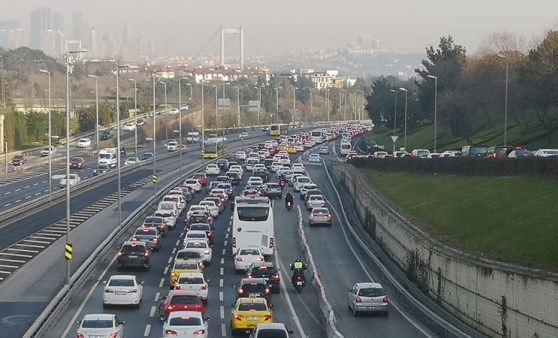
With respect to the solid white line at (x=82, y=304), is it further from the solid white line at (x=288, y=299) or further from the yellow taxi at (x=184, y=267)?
the solid white line at (x=288, y=299)

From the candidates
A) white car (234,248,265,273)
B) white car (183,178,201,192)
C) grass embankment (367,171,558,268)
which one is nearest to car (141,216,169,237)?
white car (234,248,265,273)

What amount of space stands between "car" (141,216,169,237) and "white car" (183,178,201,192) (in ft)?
76.4

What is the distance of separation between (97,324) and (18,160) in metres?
86.0

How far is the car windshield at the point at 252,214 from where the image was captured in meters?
53.8

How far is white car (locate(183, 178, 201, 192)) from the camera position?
289 ft

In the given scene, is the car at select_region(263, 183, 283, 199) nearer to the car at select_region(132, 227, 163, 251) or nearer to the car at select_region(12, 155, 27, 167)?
the car at select_region(132, 227, 163, 251)

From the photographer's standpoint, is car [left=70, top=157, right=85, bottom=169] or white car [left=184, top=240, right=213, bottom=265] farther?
car [left=70, top=157, right=85, bottom=169]

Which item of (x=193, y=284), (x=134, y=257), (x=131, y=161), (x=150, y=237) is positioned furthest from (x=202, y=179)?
(x=193, y=284)

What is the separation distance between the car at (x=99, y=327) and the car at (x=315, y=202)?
45467mm

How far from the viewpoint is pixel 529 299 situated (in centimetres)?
3117

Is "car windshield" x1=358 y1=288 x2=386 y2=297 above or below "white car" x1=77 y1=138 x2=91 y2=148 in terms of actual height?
below

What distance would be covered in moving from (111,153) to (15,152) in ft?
58.5

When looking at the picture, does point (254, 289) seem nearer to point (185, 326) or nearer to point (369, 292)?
point (369, 292)

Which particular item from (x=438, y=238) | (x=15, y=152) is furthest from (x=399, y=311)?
(x=15, y=152)
